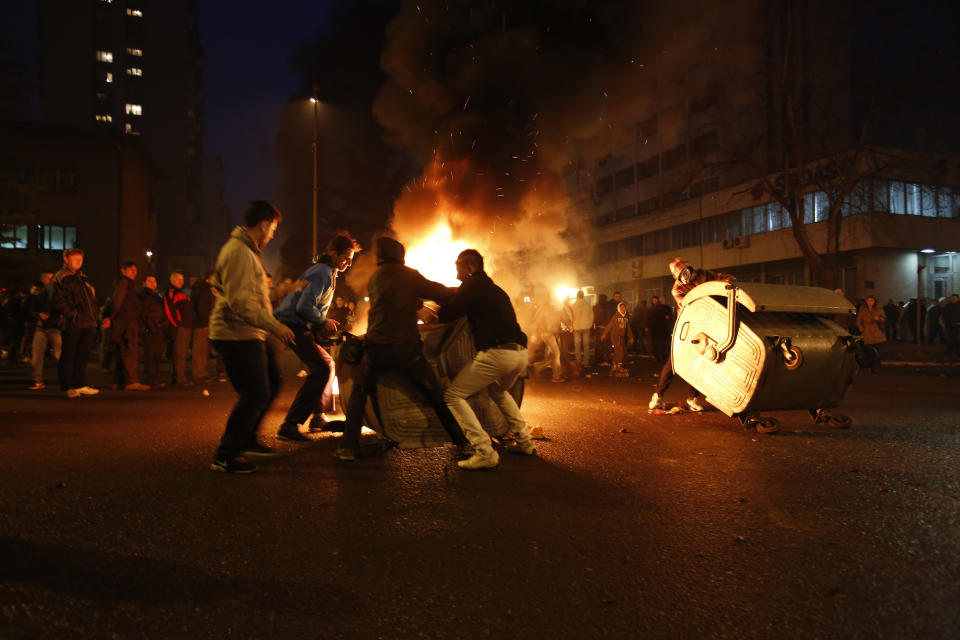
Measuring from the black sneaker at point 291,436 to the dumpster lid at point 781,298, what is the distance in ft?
14.3

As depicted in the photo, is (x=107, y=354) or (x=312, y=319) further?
(x=107, y=354)

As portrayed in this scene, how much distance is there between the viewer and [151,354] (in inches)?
430

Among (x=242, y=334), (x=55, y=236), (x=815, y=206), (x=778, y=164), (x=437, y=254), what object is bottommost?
(x=242, y=334)

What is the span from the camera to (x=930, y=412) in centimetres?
803

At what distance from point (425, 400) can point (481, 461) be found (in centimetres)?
70

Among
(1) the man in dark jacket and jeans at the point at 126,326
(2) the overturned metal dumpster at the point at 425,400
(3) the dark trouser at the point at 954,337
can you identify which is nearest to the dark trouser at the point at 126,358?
(1) the man in dark jacket and jeans at the point at 126,326

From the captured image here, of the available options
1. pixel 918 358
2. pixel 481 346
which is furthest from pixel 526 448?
pixel 918 358

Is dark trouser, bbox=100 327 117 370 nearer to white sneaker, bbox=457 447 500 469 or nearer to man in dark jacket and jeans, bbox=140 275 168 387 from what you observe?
man in dark jacket and jeans, bbox=140 275 168 387

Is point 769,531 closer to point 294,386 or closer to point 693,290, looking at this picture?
point 693,290

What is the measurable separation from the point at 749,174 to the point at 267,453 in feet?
125

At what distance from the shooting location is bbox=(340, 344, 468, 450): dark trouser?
16.9 feet

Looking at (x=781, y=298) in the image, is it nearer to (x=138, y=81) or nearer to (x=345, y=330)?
(x=345, y=330)

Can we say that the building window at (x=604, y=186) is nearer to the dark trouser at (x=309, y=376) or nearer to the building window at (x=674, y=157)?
the building window at (x=674, y=157)

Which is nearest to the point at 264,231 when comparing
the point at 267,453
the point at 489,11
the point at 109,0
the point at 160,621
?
the point at 267,453
